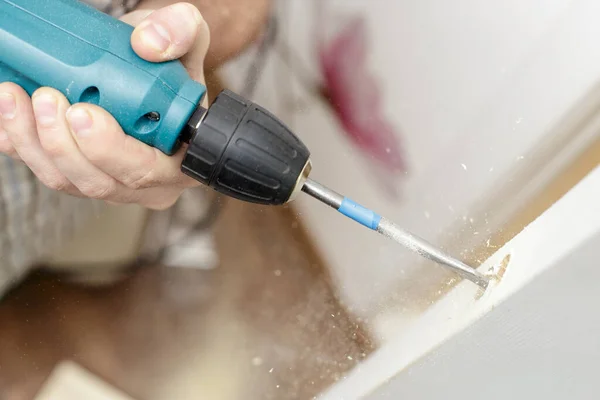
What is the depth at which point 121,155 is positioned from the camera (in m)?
0.34

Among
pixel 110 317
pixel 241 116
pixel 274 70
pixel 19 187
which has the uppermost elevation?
pixel 241 116

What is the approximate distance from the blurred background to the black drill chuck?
0.55 ft

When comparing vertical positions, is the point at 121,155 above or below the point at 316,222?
above

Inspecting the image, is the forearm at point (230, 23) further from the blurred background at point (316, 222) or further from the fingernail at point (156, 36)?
the fingernail at point (156, 36)

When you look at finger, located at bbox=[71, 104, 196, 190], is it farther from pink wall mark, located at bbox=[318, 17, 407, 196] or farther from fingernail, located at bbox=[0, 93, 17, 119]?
pink wall mark, located at bbox=[318, 17, 407, 196]

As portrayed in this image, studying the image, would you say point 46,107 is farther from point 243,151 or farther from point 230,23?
point 230,23

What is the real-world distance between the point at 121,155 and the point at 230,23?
257 mm

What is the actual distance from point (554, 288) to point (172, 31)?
0.27 meters

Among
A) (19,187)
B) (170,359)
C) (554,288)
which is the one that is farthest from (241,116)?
(170,359)

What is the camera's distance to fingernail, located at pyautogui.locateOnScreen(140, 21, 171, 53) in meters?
0.32

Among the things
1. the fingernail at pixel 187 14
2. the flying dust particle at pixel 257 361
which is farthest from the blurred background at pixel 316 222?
the fingernail at pixel 187 14

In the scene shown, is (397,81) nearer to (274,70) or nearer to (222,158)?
(274,70)

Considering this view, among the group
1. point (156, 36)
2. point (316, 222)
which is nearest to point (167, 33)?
point (156, 36)

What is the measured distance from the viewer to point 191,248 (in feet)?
2.19
